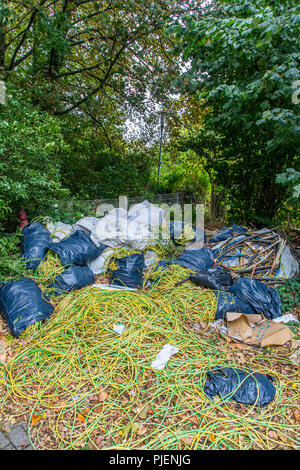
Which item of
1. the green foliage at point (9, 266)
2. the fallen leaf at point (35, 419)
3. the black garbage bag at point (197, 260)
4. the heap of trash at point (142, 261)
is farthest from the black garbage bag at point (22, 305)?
the black garbage bag at point (197, 260)

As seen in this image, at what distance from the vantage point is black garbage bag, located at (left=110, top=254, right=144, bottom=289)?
3361 millimetres

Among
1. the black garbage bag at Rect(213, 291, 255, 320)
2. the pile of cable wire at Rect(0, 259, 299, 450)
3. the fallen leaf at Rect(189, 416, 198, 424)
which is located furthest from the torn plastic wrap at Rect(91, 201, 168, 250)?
the fallen leaf at Rect(189, 416, 198, 424)

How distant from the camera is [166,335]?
248cm

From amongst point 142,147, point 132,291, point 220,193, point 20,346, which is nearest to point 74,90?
point 142,147

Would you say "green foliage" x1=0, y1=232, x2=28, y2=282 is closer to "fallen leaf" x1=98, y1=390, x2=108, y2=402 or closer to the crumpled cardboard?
"fallen leaf" x1=98, y1=390, x2=108, y2=402

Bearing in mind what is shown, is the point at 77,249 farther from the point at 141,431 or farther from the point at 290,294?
the point at 290,294

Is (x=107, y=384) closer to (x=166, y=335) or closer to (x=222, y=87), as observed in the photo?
(x=166, y=335)

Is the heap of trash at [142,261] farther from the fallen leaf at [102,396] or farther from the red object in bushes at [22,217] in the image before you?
the fallen leaf at [102,396]

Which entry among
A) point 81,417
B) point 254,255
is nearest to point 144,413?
point 81,417

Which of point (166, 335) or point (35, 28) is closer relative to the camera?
point (166, 335)

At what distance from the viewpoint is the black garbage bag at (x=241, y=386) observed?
6.00 feet

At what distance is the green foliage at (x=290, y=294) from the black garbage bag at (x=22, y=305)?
2.68 m

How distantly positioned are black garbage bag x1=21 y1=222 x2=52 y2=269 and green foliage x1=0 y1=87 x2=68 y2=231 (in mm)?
377

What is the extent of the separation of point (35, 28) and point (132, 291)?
5276 millimetres
